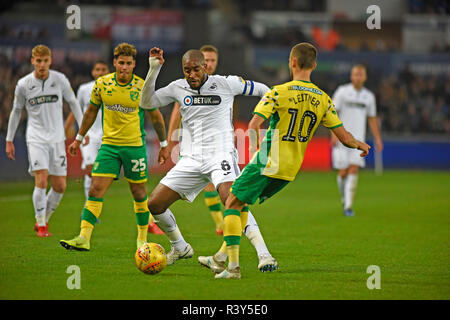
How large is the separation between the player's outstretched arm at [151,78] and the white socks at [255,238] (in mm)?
1610

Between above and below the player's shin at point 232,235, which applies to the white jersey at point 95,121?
above

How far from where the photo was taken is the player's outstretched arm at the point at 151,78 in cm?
746

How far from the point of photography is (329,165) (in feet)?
92.0

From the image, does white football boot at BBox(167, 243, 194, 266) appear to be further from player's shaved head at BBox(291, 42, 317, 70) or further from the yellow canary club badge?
player's shaved head at BBox(291, 42, 317, 70)

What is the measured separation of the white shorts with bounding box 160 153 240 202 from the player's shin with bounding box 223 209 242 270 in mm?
502

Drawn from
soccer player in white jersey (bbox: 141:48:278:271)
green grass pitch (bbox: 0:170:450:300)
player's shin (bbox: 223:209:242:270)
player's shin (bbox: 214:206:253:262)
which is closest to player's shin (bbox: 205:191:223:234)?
green grass pitch (bbox: 0:170:450:300)

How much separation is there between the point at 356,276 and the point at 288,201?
31.3ft

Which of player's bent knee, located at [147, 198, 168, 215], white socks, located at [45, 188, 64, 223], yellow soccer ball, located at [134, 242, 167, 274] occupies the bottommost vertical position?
yellow soccer ball, located at [134, 242, 167, 274]

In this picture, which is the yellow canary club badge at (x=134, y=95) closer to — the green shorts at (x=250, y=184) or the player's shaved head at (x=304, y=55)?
the green shorts at (x=250, y=184)

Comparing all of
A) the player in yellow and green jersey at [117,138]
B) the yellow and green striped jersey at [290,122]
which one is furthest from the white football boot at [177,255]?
the yellow and green striped jersey at [290,122]

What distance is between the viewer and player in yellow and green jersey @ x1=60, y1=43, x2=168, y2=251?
8875 mm

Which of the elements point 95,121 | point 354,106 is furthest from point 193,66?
point 354,106

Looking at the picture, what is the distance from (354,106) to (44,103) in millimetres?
6824

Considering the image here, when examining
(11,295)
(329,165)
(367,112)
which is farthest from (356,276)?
(329,165)
